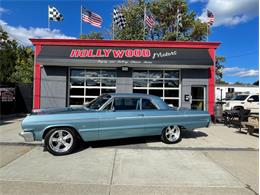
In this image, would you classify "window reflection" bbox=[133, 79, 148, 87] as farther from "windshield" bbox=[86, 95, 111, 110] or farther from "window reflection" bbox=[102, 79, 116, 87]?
"windshield" bbox=[86, 95, 111, 110]

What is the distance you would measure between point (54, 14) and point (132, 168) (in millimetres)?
15056

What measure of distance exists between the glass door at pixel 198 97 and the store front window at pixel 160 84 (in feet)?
3.00

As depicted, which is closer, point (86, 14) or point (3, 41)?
point (86, 14)

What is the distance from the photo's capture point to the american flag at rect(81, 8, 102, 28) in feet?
57.8

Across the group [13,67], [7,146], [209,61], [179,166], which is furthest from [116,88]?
[13,67]

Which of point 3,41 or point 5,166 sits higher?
point 3,41

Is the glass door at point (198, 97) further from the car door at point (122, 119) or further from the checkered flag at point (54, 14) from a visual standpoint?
the checkered flag at point (54, 14)

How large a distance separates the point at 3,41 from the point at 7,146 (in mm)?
29769

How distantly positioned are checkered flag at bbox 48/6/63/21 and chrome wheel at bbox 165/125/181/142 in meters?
13.1

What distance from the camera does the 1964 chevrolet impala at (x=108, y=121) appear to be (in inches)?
271

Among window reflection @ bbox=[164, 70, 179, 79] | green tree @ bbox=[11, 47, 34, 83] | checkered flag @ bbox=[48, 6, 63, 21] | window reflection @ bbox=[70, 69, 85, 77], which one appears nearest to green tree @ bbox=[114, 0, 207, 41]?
green tree @ bbox=[11, 47, 34, 83]

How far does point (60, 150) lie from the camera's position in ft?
22.9

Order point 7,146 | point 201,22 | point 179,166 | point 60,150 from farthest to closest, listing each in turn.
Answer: point 201,22, point 7,146, point 60,150, point 179,166

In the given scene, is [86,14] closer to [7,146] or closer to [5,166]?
[7,146]
